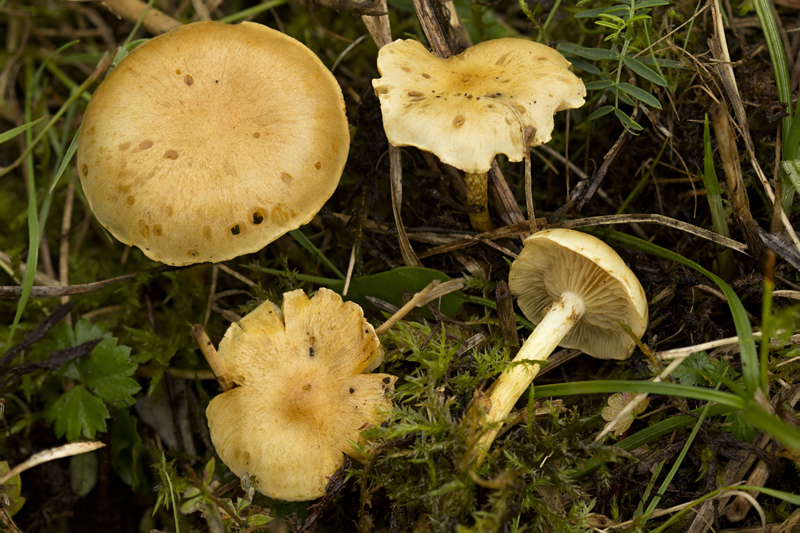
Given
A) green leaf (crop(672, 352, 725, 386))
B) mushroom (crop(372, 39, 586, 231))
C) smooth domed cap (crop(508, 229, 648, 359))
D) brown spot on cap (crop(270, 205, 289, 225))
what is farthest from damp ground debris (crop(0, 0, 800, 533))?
brown spot on cap (crop(270, 205, 289, 225))

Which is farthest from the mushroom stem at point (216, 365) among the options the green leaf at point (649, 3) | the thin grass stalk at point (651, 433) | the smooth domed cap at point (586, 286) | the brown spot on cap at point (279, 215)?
the green leaf at point (649, 3)

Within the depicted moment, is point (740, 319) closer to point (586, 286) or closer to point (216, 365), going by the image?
point (586, 286)

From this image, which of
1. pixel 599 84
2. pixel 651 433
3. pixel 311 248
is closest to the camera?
pixel 651 433

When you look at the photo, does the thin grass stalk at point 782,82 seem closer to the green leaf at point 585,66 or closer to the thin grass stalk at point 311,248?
the green leaf at point 585,66

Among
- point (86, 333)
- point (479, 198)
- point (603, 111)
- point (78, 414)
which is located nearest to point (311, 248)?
point (479, 198)

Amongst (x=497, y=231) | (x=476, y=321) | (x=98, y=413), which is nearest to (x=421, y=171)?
(x=497, y=231)
